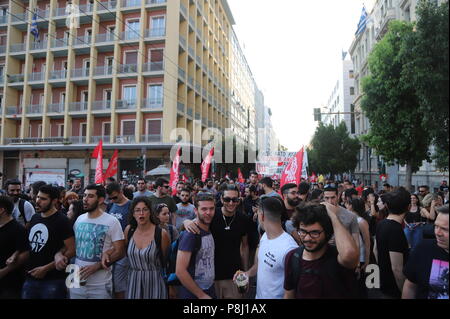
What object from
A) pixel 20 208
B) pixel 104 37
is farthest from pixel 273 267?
pixel 104 37

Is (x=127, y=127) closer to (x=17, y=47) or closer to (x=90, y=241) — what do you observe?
(x=17, y=47)

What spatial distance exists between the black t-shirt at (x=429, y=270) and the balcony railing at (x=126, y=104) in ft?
90.6

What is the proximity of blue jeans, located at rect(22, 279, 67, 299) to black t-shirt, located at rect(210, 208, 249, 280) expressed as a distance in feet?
5.76

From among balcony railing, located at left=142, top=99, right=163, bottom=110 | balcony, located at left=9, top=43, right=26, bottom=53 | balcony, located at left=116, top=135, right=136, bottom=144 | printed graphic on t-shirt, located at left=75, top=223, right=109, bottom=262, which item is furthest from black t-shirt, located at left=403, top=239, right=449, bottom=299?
balcony, located at left=9, top=43, right=26, bottom=53

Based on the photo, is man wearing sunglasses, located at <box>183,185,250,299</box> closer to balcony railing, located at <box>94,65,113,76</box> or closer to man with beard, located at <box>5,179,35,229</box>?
man with beard, located at <box>5,179,35,229</box>

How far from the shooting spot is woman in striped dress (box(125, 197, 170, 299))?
10.7 ft

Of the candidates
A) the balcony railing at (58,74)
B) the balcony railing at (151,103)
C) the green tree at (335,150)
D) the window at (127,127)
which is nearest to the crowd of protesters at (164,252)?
the balcony railing at (151,103)

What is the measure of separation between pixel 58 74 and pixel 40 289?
31499mm

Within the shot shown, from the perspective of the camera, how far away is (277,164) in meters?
14.6

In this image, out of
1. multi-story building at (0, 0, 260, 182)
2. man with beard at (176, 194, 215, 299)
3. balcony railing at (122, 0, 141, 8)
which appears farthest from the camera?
balcony railing at (122, 0, 141, 8)

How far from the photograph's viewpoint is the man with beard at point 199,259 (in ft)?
9.20

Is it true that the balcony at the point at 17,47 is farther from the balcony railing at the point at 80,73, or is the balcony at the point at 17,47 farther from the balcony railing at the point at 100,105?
the balcony railing at the point at 100,105
